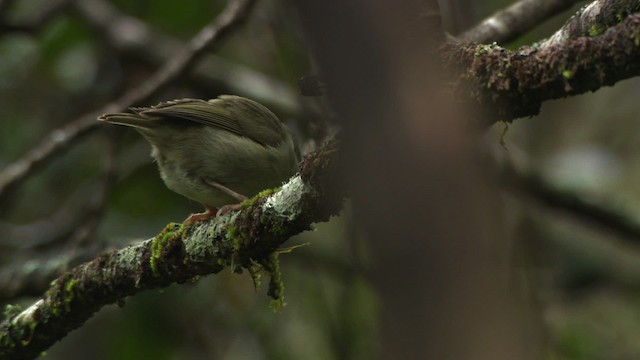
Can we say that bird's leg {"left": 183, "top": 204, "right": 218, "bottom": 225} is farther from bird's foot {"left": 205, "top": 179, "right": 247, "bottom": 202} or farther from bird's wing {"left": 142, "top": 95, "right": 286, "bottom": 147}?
bird's wing {"left": 142, "top": 95, "right": 286, "bottom": 147}

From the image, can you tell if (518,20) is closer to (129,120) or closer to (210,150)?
(210,150)

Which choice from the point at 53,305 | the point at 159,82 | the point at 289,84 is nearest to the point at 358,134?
the point at 53,305

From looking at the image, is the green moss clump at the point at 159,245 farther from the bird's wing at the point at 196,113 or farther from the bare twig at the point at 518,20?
the bare twig at the point at 518,20

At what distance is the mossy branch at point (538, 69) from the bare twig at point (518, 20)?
189 centimetres

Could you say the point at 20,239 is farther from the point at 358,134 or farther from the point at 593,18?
the point at 358,134

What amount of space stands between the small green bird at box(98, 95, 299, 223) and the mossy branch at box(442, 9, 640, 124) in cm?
220

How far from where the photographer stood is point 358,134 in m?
1.32

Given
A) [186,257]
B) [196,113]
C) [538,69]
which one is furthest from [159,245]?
[538,69]

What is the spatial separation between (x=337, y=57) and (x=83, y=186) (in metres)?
7.03

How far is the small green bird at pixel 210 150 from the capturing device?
4.73 meters

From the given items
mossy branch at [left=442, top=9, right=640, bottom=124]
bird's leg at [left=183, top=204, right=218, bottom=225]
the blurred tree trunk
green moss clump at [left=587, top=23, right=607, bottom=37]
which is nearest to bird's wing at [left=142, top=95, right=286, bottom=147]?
bird's leg at [left=183, top=204, right=218, bottom=225]

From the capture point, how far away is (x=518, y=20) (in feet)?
15.2

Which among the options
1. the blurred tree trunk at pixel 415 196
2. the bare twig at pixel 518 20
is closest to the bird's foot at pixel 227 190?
the bare twig at pixel 518 20

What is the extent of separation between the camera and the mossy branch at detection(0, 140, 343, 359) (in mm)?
2955
